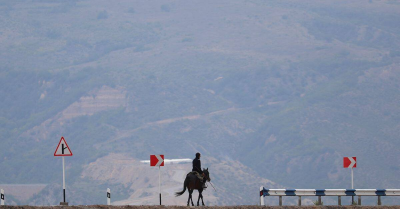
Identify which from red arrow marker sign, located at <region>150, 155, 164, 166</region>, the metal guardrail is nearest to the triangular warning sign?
red arrow marker sign, located at <region>150, 155, 164, 166</region>

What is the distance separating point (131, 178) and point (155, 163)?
459ft

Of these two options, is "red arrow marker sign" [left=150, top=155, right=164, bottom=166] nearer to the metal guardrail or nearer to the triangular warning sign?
the triangular warning sign

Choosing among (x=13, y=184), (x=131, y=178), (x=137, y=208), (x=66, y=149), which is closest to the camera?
(x=137, y=208)

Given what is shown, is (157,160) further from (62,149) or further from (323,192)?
(323,192)

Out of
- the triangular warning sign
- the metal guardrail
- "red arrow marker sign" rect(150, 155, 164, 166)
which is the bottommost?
the metal guardrail

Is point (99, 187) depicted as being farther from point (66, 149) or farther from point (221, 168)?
point (66, 149)

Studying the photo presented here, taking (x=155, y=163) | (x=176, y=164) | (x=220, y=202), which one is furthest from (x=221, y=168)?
(x=155, y=163)

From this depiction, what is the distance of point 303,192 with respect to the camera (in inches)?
1284

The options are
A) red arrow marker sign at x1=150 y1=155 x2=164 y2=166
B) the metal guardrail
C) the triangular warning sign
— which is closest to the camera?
the triangular warning sign

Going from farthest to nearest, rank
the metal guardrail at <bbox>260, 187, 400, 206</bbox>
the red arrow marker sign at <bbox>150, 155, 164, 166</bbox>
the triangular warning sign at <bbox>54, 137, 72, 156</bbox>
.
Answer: the red arrow marker sign at <bbox>150, 155, 164, 166</bbox>
the metal guardrail at <bbox>260, 187, 400, 206</bbox>
the triangular warning sign at <bbox>54, 137, 72, 156</bbox>

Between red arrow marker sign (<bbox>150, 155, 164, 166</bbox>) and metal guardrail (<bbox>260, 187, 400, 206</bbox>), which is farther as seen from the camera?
red arrow marker sign (<bbox>150, 155, 164, 166</bbox>)

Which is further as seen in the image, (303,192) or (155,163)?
(155,163)

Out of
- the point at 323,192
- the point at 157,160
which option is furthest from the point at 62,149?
the point at 323,192

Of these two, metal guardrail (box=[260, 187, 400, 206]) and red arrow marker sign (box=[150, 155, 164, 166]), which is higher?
red arrow marker sign (box=[150, 155, 164, 166])
